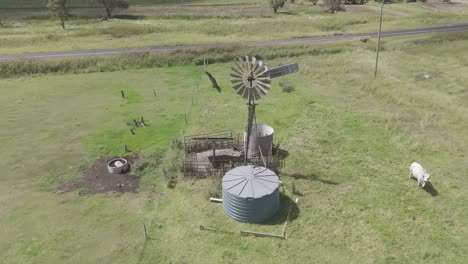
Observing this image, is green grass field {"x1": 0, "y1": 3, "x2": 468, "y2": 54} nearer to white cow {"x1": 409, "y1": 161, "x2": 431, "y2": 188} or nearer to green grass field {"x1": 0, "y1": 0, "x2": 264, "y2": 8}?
green grass field {"x1": 0, "y1": 0, "x2": 264, "y2": 8}

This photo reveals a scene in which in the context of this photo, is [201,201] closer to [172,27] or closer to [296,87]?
[296,87]

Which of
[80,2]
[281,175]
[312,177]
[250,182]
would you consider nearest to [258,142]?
[281,175]

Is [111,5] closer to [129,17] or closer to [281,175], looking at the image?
[129,17]

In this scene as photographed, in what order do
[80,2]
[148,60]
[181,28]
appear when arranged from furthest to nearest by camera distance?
[80,2] < [181,28] < [148,60]

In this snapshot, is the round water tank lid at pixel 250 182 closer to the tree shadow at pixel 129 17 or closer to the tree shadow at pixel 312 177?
the tree shadow at pixel 312 177

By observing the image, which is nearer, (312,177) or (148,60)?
(312,177)

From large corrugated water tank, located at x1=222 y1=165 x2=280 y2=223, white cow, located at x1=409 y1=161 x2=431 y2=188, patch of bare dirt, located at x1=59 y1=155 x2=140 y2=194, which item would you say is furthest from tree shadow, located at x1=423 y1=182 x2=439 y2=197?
patch of bare dirt, located at x1=59 y1=155 x2=140 y2=194

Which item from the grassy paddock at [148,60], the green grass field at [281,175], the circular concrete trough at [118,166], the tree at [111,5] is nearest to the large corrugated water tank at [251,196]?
the green grass field at [281,175]

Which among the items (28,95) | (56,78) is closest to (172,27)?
(56,78)
